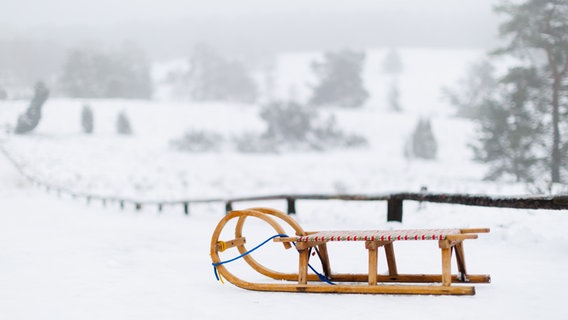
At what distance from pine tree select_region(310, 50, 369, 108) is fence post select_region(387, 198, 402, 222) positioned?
173 ft

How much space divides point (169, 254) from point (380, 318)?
4.77m

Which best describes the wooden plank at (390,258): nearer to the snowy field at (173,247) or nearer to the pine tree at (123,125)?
the snowy field at (173,247)

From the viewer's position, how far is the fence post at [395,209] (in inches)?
390

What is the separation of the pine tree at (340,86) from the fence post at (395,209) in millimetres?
52823

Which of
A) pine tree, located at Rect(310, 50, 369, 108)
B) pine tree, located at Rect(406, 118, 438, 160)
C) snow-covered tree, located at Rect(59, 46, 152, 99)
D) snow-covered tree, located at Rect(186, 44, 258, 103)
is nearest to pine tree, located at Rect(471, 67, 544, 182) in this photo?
pine tree, located at Rect(406, 118, 438, 160)

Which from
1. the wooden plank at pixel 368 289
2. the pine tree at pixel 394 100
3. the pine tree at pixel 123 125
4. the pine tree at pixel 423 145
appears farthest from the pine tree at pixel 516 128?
the pine tree at pixel 394 100

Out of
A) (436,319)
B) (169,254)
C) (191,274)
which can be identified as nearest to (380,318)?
(436,319)

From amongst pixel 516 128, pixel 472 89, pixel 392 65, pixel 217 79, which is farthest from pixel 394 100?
pixel 516 128

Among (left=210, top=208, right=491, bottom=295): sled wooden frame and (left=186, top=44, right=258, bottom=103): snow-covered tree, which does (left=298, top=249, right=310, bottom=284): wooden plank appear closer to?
(left=210, top=208, right=491, bottom=295): sled wooden frame

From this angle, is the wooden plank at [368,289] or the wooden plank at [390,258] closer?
the wooden plank at [368,289]

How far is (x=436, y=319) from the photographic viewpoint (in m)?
4.59

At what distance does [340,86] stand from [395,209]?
53905 mm

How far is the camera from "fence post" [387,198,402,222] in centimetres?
991

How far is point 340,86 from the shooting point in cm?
6281
